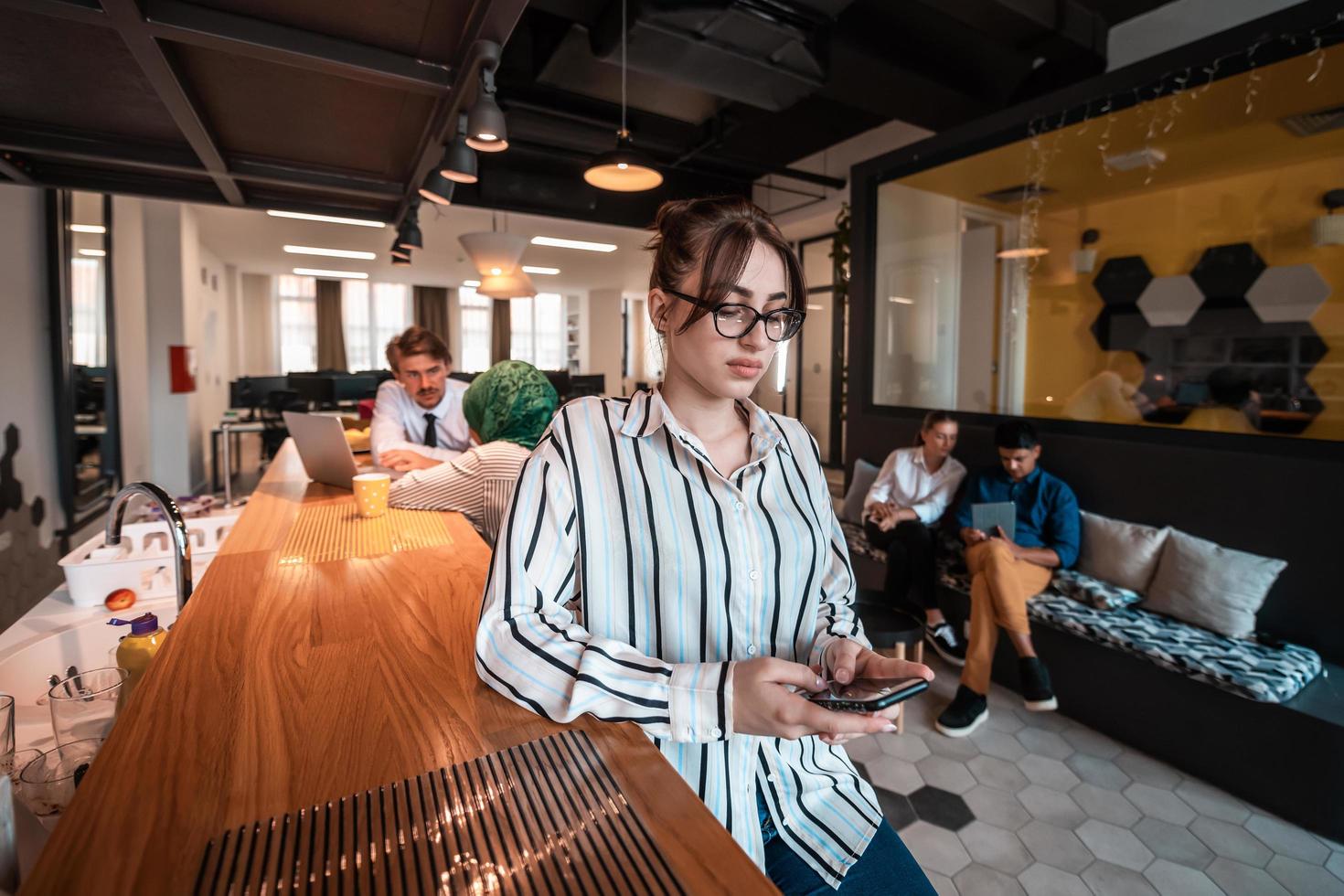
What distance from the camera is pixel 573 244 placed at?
30.5ft

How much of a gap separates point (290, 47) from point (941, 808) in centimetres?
274

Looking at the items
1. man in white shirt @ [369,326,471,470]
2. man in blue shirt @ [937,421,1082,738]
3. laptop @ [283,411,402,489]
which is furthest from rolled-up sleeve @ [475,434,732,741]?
man in blue shirt @ [937,421,1082,738]

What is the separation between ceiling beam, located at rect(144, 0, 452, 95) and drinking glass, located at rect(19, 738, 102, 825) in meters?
1.12

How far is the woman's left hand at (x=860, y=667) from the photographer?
2.62ft

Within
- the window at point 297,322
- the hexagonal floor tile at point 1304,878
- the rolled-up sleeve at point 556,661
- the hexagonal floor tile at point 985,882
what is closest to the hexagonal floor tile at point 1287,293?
the hexagonal floor tile at point 1304,878

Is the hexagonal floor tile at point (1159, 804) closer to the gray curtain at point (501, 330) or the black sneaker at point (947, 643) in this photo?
the black sneaker at point (947, 643)

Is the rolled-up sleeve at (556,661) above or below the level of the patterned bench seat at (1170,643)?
above

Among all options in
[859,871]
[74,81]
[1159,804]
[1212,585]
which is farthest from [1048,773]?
[74,81]

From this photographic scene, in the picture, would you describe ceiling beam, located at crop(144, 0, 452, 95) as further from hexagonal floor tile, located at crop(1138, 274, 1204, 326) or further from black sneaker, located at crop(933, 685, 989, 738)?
hexagonal floor tile, located at crop(1138, 274, 1204, 326)

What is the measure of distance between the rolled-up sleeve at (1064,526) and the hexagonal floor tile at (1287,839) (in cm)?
113

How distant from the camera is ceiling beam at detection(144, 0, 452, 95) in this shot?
108 cm

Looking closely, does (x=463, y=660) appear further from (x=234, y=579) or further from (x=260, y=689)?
(x=234, y=579)

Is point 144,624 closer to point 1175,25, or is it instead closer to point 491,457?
point 491,457

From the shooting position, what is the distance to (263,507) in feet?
6.40
